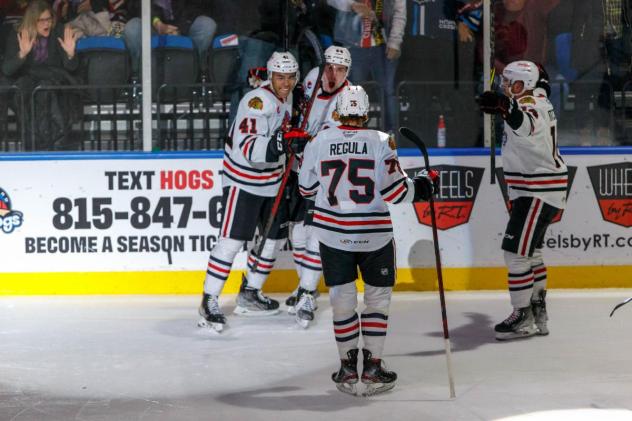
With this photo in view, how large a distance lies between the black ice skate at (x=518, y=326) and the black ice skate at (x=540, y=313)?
57 mm

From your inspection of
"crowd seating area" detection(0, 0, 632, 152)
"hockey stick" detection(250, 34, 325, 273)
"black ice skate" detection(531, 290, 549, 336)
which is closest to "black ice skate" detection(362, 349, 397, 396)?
"black ice skate" detection(531, 290, 549, 336)

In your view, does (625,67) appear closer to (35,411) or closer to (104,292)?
(104,292)

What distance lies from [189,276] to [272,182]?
1.25m

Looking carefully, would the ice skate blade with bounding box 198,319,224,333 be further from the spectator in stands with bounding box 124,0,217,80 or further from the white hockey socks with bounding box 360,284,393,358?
the spectator in stands with bounding box 124,0,217,80

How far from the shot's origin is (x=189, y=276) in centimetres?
725

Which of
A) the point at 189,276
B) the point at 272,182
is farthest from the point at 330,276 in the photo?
the point at 189,276

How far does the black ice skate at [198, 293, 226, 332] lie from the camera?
19.9ft

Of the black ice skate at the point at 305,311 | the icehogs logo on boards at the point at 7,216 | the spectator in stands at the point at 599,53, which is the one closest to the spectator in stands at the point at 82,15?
the icehogs logo on boards at the point at 7,216

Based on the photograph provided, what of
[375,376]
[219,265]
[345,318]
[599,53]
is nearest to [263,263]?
[219,265]

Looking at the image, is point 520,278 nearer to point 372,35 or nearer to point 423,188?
point 423,188

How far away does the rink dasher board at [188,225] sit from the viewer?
7.21 m

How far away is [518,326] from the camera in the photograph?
5.80m

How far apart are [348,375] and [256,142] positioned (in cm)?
179

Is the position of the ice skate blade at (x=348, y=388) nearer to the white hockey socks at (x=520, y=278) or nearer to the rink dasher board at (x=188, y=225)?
the white hockey socks at (x=520, y=278)
